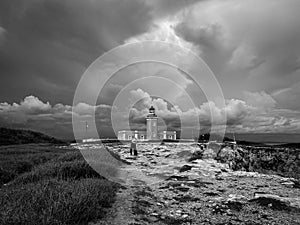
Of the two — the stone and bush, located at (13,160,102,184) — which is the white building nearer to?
bush, located at (13,160,102,184)

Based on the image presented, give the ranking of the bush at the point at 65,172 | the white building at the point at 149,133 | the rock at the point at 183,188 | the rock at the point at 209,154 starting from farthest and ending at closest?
the white building at the point at 149,133 < the rock at the point at 209,154 < the bush at the point at 65,172 < the rock at the point at 183,188

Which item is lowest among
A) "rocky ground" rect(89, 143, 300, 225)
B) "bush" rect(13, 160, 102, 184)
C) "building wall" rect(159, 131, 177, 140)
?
"rocky ground" rect(89, 143, 300, 225)

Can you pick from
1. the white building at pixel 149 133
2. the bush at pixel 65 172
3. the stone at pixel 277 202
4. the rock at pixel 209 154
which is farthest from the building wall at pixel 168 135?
the stone at pixel 277 202

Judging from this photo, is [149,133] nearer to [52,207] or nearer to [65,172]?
[65,172]

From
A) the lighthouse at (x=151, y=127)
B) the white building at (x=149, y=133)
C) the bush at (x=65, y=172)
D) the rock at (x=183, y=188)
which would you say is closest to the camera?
the rock at (x=183, y=188)

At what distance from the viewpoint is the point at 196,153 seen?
19594mm

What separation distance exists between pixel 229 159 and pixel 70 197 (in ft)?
50.6

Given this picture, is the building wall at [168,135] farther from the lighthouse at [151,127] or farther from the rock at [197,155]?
the rock at [197,155]

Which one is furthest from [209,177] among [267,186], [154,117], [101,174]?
[154,117]

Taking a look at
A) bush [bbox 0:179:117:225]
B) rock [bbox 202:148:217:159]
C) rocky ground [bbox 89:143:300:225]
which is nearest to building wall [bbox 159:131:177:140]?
rock [bbox 202:148:217:159]

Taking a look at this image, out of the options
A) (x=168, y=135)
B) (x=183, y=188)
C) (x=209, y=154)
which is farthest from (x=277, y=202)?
(x=168, y=135)

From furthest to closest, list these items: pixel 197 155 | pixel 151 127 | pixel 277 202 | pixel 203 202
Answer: pixel 151 127 < pixel 197 155 < pixel 203 202 < pixel 277 202

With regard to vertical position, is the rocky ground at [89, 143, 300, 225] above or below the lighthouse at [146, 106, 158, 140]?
below

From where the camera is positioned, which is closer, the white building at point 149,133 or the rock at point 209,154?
the rock at point 209,154
